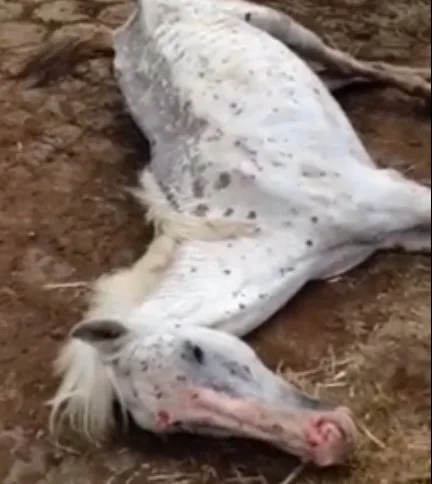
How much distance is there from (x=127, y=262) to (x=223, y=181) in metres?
0.21

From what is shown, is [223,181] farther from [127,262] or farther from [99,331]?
[99,331]

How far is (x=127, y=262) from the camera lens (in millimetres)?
1871

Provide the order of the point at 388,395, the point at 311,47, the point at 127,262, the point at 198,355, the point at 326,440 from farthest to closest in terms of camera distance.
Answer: the point at 127,262 → the point at 311,47 → the point at 198,355 → the point at 326,440 → the point at 388,395

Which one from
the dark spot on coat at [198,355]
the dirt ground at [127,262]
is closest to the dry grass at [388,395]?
the dirt ground at [127,262]

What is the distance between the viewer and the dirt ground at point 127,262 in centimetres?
121

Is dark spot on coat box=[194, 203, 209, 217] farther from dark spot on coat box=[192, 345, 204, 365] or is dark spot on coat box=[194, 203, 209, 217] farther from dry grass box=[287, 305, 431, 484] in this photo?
dry grass box=[287, 305, 431, 484]

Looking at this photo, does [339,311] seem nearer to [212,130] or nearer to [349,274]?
[349,274]

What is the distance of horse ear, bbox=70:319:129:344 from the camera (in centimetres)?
156

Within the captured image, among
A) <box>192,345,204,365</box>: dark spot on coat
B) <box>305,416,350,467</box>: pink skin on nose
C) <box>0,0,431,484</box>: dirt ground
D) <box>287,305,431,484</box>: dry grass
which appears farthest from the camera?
<box>192,345,204,365</box>: dark spot on coat

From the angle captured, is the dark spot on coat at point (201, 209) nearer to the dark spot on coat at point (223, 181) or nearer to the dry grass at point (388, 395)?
the dark spot on coat at point (223, 181)

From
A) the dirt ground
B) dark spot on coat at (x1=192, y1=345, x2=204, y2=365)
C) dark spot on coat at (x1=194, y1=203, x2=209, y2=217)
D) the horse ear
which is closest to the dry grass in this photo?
the dirt ground


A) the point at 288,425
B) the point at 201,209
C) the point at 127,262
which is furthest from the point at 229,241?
the point at 288,425

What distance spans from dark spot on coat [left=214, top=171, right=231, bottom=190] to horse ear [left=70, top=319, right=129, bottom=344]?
0.89 feet

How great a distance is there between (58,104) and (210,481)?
1.01 m
